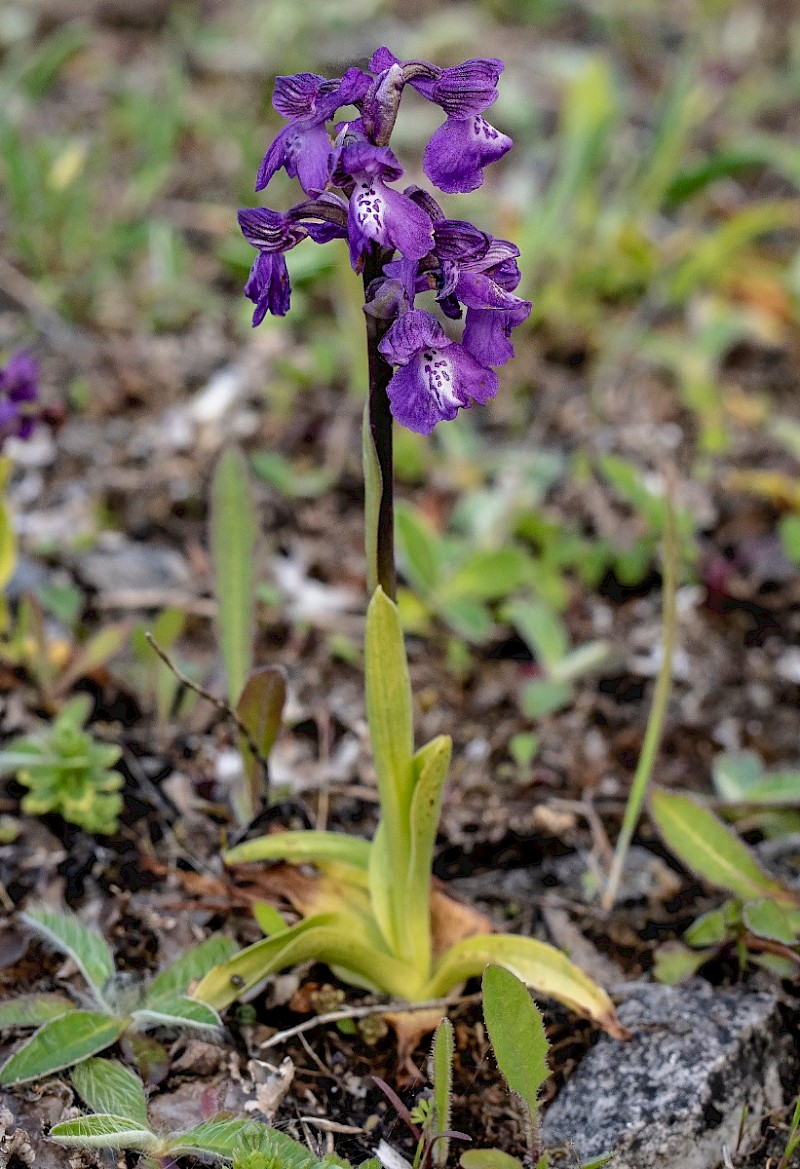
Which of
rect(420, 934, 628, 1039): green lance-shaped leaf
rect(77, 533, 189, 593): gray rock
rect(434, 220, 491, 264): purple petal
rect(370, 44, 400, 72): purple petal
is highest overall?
rect(370, 44, 400, 72): purple petal

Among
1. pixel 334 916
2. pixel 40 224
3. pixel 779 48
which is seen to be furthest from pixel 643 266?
pixel 334 916

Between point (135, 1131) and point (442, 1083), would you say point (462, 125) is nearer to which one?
point (442, 1083)

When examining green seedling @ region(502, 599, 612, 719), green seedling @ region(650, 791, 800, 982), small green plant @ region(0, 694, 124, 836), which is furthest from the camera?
green seedling @ region(502, 599, 612, 719)

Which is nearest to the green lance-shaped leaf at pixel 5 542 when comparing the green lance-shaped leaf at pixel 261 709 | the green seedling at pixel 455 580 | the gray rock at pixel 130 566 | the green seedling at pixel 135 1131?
the gray rock at pixel 130 566

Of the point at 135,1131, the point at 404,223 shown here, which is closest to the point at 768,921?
the point at 135,1131

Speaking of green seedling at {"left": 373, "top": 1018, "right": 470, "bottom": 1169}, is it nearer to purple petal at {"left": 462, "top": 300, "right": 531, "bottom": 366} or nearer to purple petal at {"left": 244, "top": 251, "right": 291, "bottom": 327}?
purple petal at {"left": 462, "top": 300, "right": 531, "bottom": 366}

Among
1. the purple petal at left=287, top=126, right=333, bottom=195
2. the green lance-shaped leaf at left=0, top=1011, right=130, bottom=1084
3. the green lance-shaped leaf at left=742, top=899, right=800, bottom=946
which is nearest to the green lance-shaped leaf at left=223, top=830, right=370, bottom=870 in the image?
the green lance-shaped leaf at left=0, top=1011, right=130, bottom=1084
